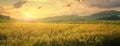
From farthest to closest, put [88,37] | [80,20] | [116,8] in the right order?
[80,20] < [116,8] < [88,37]

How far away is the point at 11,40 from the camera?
692 cm

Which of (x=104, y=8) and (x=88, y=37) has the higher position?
(x=104, y=8)

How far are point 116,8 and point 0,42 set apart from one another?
4.71m

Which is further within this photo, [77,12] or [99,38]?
[77,12]

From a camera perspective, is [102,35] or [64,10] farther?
[64,10]

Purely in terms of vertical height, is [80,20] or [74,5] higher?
[74,5]

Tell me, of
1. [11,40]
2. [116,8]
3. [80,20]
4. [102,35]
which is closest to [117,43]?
[102,35]

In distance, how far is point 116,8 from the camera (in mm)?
9016

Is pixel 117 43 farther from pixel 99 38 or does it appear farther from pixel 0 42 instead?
pixel 0 42

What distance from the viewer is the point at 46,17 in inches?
369

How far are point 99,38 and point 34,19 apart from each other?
134 inches

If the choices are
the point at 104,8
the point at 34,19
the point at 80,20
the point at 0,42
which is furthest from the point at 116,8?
the point at 0,42

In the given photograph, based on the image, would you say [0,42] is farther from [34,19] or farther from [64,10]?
[64,10]

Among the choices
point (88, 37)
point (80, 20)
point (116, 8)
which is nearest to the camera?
point (88, 37)
